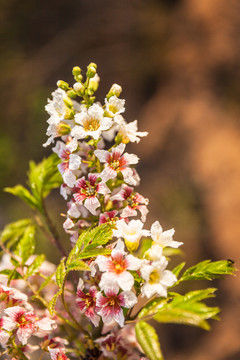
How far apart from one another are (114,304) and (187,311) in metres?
0.28

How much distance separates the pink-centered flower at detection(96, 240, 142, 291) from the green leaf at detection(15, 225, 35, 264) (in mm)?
620

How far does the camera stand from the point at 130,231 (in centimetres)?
131

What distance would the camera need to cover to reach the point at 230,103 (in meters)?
5.25

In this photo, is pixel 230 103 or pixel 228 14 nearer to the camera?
pixel 230 103

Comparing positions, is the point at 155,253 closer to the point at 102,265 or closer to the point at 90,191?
the point at 102,265

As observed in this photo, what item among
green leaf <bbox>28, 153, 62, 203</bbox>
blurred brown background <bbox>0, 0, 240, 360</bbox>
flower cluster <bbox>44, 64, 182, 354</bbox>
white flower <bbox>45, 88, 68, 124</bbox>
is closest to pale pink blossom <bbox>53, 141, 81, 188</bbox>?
flower cluster <bbox>44, 64, 182, 354</bbox>

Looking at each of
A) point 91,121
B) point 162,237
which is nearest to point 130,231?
point 162,237

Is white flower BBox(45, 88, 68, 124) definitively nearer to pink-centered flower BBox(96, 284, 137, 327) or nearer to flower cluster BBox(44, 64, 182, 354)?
flower cluster BBox(44, 64, 182, 354)

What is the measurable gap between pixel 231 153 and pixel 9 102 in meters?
3.77

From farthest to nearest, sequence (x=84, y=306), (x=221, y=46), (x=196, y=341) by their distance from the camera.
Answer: (x=221, y=46), (x=196, y=341), (x=84, y=306)

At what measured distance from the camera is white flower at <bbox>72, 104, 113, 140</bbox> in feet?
4.59

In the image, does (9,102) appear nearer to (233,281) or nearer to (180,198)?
(180,198)

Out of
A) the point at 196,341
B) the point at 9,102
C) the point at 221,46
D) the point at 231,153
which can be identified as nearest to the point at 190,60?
the point at 221,46

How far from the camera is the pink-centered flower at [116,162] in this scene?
1379mm
